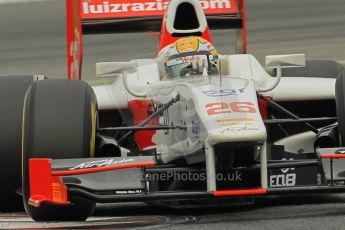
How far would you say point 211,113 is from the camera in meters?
6.67

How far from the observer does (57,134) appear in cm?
693

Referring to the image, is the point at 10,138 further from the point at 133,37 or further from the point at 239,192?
the point at 133,37

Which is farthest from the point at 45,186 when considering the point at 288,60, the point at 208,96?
the point at 288,60

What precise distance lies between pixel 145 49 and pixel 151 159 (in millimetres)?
10171

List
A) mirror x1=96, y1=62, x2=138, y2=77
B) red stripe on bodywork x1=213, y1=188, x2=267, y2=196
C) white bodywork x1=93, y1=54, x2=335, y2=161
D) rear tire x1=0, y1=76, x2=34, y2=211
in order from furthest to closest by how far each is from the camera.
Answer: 1. mirror x1=96, y1=62, x2=138, y2=77
2. rear tire x1=0, y1=76, x2=34, y2=211
3. white bodywork x1=93, y1=54, x2=335, y2=161
4. red stripe on bodywork x1=213, y1=188, x2=267, y2=196

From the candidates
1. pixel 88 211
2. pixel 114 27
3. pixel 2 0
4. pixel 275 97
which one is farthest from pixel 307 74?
pixel 2 0

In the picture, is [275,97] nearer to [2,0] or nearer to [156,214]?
[156,214]

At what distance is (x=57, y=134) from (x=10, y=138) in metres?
0.69

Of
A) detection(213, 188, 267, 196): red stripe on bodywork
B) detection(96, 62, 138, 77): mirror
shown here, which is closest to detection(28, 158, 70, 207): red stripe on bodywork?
detection(213, 188, 267, 196): red stripe on bodywork

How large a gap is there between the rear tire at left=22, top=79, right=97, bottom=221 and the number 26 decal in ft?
2.89

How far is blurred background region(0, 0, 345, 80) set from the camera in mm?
15828

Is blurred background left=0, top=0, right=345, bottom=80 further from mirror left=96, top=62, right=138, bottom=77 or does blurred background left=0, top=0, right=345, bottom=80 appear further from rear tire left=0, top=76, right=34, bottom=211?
rear tire left=0, top=76, right=34, bottom=211

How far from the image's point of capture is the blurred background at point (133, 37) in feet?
51.9

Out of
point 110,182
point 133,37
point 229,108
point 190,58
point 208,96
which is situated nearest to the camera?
point 110,182
